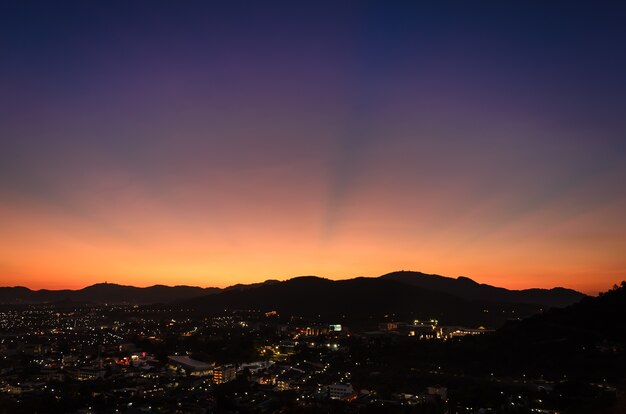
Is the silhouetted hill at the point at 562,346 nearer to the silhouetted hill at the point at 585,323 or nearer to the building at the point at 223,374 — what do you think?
the silhouetted hill at the point at 585,323

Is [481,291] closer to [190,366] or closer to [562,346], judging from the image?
[562,346]

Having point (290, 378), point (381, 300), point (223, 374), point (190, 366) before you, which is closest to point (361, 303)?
point (381, 300)

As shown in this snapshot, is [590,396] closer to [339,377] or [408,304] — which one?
[339,377]

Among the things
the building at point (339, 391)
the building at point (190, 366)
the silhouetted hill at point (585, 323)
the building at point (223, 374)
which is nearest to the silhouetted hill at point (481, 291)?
the silhouetted hill at point (585, 323)

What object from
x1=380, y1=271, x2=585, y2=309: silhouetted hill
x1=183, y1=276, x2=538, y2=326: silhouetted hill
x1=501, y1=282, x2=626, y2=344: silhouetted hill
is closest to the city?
x1=501, y1=282, x2=626, y2=344: silhouetted hill

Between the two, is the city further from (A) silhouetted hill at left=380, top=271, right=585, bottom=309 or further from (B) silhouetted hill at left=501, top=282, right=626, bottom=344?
(A) silhouetted hill at left=380, top=271, right=585, bottom=309

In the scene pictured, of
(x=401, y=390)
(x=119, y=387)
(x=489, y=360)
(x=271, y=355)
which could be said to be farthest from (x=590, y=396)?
(x=271, y=355)
